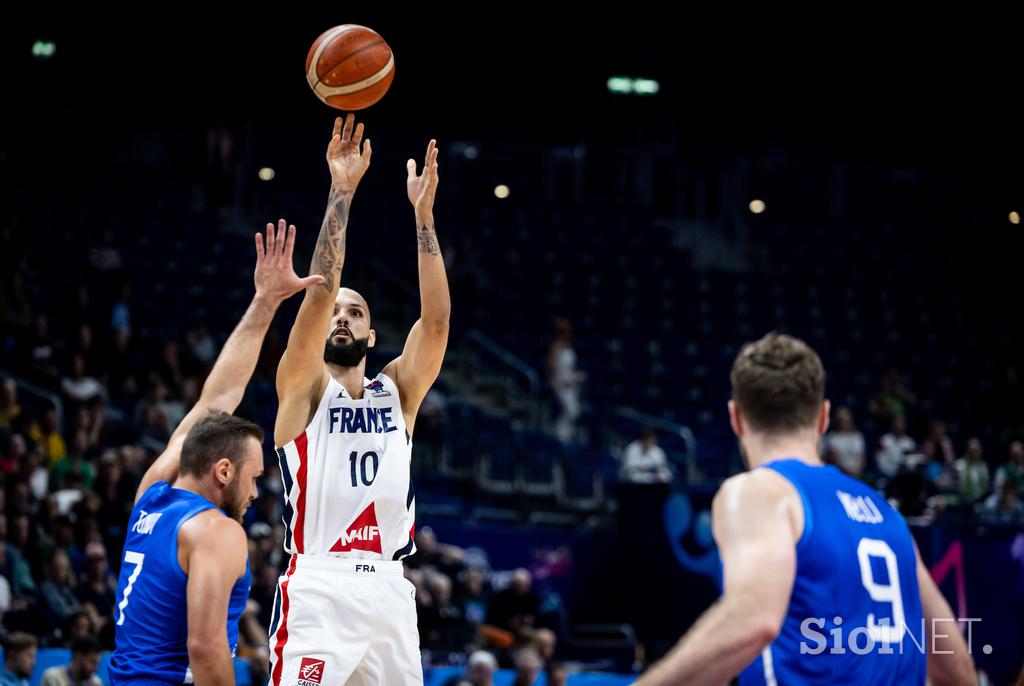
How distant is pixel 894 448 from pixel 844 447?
56.1 inches

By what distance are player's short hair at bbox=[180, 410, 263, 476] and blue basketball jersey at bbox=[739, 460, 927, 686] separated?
242 cm

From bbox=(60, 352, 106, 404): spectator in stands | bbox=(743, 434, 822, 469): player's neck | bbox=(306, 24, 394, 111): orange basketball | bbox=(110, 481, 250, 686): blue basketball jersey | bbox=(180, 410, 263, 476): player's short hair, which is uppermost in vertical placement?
bbox=(306, 24, 394, 111): orange basketball

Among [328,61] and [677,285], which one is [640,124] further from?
[328,61]

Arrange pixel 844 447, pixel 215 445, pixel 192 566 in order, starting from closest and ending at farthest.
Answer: pixel 192 566, pixel 215 445, pixel 844 447

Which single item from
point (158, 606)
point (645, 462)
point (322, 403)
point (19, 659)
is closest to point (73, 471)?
point (19, 659)

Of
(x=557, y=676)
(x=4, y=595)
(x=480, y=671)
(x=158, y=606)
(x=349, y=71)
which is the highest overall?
(x=349, y=71)

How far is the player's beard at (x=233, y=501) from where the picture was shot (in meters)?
5.03

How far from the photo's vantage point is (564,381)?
17.5 m

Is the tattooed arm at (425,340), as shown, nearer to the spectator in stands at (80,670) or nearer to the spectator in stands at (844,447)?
the spectator in stands at (80,670)

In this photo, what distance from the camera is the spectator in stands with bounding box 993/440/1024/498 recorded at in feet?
50.8

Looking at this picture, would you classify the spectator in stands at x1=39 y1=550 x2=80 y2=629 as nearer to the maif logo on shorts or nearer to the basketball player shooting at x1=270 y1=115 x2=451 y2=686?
the basketball player shooting at x1=270 y1=115 x2=451 y2=686

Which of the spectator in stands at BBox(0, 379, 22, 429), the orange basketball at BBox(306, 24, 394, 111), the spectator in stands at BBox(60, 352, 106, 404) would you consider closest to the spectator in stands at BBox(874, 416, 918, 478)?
the spectator in stands at BBox(60, 352, 106, 404)

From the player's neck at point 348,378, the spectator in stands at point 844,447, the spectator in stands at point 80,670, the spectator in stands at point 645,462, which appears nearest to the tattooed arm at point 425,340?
the player's neck at point 348,378

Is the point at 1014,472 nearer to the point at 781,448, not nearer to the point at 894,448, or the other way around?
the point at 894,448
